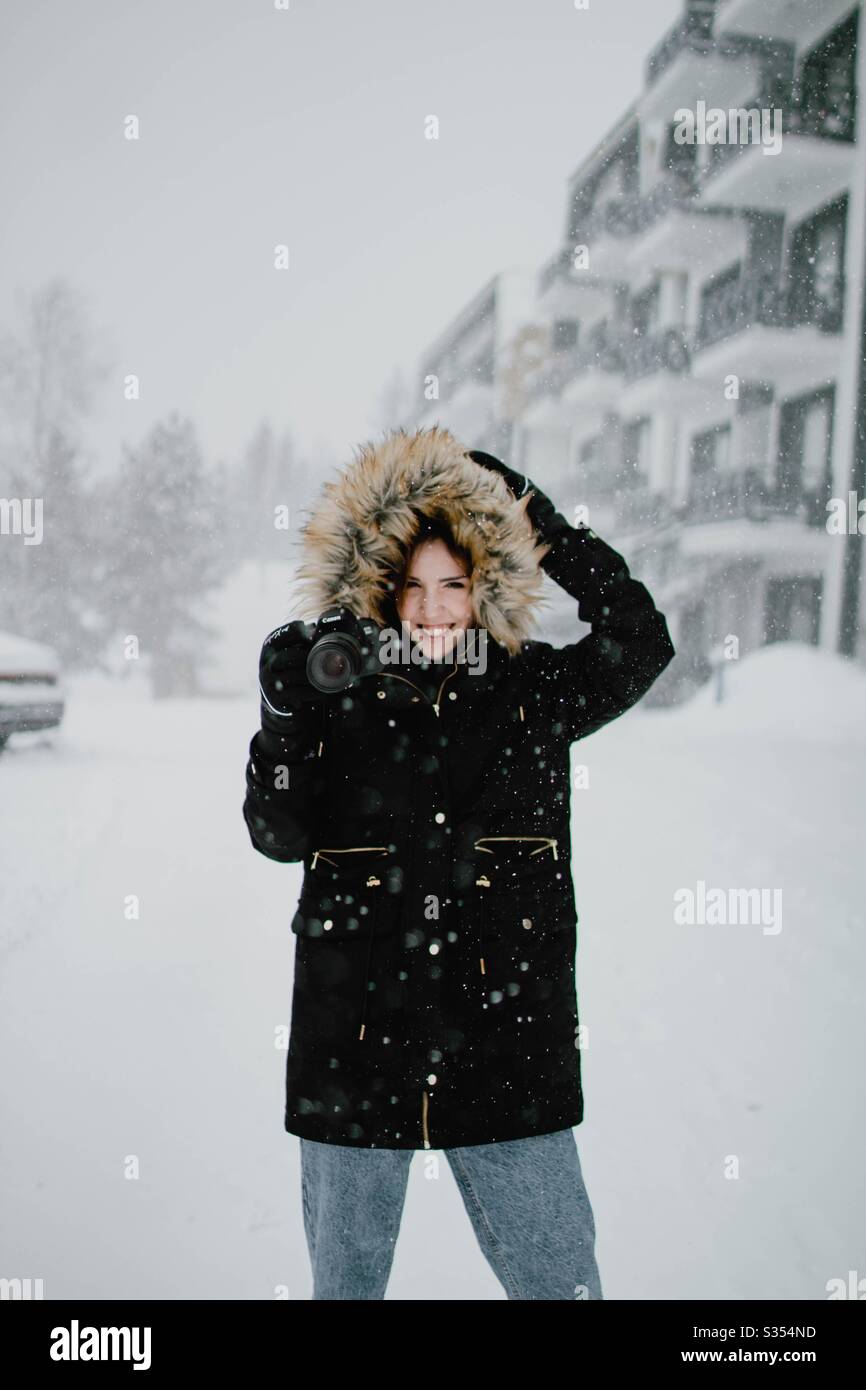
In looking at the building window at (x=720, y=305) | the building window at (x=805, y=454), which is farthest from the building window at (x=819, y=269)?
the building window at (x=805, y=454)

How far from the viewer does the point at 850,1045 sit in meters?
2.91

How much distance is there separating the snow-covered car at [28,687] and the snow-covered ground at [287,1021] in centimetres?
Result: 14

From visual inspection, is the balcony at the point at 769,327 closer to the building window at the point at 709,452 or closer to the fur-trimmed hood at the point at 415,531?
the building window at the point at 709,452

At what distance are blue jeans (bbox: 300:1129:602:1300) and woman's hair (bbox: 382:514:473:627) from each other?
101 cm

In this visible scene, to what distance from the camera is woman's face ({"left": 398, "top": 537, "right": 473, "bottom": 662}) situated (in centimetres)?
161

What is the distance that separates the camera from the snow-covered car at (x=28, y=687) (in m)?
4.08

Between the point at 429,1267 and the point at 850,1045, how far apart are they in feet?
5.45

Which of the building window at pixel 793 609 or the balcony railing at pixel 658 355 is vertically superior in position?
the balcony railing at pixel 658 355

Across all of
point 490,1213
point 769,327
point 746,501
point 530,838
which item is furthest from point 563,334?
point 490,1213

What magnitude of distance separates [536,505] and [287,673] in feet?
2.05

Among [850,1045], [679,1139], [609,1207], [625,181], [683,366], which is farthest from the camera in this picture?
[683,366]
